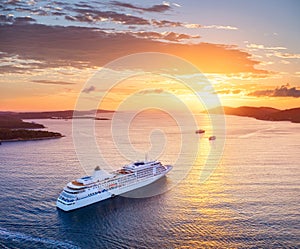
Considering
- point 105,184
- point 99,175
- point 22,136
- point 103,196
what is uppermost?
point 99,175

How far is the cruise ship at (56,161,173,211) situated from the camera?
1830 centimetres

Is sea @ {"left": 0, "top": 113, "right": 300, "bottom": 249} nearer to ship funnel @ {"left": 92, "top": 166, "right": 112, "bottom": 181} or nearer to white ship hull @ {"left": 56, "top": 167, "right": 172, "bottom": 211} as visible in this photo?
white ship hull @ {"left": 56, "top": 167, "right": 172, "bottom": 211}

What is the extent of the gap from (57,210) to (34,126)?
66.5 meters

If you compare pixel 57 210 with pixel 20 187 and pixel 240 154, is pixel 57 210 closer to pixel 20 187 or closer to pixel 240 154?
pixel 20 187

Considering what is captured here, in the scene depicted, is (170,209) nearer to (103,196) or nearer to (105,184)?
(103,196)

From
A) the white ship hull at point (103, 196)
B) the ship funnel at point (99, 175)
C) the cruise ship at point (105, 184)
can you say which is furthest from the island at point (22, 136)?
the ship funnel at point (99, 175)

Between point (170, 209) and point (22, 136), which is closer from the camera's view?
point (170, 209)

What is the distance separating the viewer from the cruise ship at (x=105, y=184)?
18.3 metres

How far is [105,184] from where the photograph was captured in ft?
67.2

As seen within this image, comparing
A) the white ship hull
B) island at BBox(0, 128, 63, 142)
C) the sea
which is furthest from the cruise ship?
island at BBox(0, 128, 63, 142)

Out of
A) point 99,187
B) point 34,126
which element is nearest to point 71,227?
point 99,187

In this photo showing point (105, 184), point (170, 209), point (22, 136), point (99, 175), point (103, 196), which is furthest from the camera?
point (22, 136)

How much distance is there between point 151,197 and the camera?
20.3 meters

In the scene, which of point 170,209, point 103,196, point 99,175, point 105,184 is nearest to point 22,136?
point 99,175
